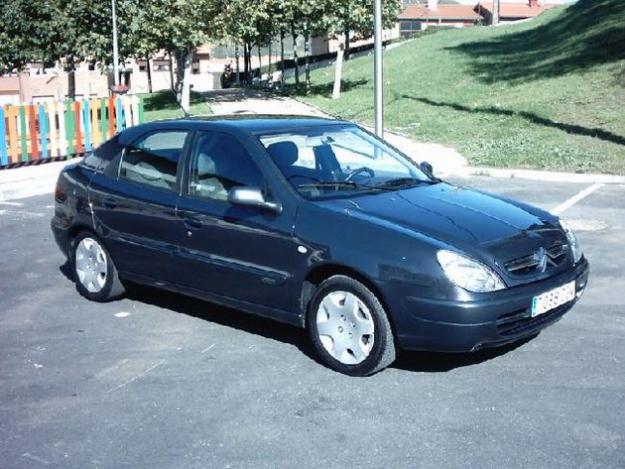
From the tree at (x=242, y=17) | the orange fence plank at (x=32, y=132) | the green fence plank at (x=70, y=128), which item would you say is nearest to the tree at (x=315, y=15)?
the tree at (x=242, y=17)

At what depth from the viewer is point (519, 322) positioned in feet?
15.2

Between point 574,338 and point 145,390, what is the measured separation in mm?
2859

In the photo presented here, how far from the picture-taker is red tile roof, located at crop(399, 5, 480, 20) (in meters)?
89.3

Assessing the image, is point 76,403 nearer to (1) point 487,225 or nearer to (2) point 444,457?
(2) point 444,457

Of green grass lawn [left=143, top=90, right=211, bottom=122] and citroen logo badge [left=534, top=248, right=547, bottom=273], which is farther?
green grass lawn [left=143, top=90, right=211, bottom=122]

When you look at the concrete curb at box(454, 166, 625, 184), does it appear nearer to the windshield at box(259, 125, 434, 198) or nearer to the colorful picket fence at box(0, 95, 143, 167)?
the windshield at box(259, 125, 434, 198)

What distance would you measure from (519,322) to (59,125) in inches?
512

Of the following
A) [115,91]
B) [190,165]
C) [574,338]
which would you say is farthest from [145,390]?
[115,91]

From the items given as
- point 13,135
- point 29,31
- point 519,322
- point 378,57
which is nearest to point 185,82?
point 29,31

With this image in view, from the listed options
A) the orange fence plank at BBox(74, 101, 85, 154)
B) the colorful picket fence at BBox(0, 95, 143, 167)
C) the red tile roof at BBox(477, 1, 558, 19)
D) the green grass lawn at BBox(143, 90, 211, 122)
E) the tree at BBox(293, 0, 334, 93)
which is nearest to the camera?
the colorful picket fence at BBox(0, 95, 143, 167)

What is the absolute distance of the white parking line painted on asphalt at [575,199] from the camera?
10.3 m

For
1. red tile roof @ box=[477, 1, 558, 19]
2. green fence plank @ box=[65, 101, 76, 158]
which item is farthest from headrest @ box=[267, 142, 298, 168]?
red tile roof @ box=[477, 1, 558, 19]

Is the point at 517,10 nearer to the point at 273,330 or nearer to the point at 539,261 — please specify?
the point at 273,330

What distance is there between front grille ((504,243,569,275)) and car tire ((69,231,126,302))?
3.23 m
